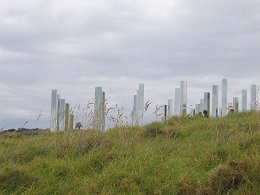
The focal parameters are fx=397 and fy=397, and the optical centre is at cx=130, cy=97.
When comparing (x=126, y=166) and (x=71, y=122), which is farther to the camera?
(x=71, y=122)

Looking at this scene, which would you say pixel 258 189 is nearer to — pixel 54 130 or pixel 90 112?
pixel 90 112

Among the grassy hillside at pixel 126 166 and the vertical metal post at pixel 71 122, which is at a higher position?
the vertical metal post at pixel 71 122

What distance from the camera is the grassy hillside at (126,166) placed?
16.8 feet

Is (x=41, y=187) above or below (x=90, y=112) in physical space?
below

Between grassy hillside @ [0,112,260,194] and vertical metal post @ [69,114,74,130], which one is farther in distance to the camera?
vertical metal post @ [69,114,74,130]

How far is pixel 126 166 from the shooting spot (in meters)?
5.98

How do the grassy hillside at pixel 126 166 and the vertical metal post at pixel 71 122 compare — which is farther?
the vertical metal post at pixel 71 122

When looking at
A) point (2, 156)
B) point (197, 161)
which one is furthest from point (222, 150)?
point (2, 156)

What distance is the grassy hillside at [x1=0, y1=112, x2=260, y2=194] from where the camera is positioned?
5113 mm

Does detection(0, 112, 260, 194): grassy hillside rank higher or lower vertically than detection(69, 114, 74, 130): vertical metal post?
lower

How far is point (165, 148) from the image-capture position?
7484mm

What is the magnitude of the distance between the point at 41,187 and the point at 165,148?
271cm

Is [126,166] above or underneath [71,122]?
underneath

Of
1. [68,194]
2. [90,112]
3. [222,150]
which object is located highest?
[90,112]
